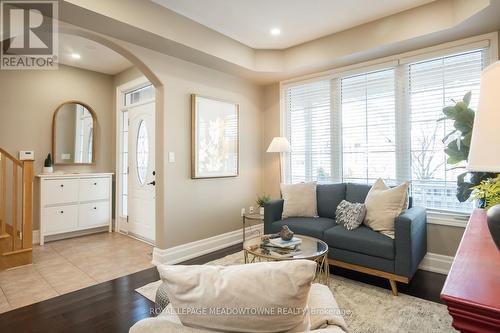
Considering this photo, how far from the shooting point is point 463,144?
259 centimetres

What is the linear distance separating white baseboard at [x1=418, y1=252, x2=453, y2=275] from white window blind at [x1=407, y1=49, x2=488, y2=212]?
52 cm

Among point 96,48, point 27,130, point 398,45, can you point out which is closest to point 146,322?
point 398,45

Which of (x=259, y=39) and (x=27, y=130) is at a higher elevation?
(x=259, y=39)

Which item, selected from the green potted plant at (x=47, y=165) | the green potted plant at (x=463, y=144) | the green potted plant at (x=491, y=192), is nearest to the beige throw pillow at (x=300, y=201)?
the green potted plant at (x=463, y=144)

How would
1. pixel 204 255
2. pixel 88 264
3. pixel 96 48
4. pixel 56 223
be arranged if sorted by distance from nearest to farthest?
pixel 88 264 → pixel 204 255 → pixel 96 48 → pixel 56 223

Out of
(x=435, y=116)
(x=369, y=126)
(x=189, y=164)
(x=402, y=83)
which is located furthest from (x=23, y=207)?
(x=435, y=116)

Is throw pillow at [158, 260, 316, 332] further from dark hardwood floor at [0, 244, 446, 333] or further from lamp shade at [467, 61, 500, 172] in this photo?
dark hardwood floor at [0, 244, 446, 333]

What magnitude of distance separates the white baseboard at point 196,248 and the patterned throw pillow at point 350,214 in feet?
5.29

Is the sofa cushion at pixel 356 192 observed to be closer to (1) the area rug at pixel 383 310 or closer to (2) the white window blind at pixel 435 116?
(2) the white window blind at pixel 435 116

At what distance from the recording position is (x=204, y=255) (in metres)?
3.59

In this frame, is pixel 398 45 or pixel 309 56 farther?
pixel 309 56

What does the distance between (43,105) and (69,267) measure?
257 centimetres

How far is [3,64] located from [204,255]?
12.8 feet

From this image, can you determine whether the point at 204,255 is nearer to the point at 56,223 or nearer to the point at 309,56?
the point at 56,223
